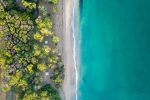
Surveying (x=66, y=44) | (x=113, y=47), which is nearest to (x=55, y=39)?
(x=66, y=44)

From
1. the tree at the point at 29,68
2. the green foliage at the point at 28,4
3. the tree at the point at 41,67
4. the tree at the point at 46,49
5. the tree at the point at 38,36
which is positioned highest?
the green foliage at the point at 28,4

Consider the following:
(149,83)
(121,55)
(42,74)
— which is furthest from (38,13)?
(149,83)

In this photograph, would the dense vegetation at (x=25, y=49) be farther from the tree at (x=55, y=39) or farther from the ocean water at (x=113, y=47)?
the ocean water at (x=113, y=47)

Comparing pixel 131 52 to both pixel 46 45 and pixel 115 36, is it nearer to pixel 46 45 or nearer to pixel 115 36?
pixel 115 36

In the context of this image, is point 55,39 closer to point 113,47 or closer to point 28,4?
point 28,4

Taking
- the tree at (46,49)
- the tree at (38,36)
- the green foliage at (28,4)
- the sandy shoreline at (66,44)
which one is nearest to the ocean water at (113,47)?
the sandy shoreline at (66,44)

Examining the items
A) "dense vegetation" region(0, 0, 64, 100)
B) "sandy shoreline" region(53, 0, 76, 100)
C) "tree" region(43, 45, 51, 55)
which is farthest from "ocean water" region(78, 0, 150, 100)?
"tree" region(43, 45, 51, 55)
